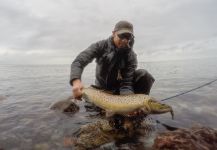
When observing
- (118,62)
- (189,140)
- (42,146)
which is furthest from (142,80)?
(42,146)

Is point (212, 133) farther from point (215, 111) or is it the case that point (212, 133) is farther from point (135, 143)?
point (215, 111)

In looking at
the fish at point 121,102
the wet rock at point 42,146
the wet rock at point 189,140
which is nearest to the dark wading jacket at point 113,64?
the fish at point 121,102

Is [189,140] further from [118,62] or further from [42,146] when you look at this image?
[118,62]

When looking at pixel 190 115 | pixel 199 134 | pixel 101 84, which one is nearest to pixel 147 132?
pixel 199 134

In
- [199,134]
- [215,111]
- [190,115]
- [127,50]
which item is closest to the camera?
[199,134]

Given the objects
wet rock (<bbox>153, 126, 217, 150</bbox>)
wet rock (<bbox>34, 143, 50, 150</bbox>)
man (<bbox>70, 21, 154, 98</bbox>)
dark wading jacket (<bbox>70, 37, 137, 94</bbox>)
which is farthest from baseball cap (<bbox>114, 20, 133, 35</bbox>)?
wet rock (<bbox>34, 143, 50, 150</bbox>)

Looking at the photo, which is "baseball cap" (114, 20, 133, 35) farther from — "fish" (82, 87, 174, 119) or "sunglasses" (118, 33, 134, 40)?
"fish" (82, 87, 174, 119)
